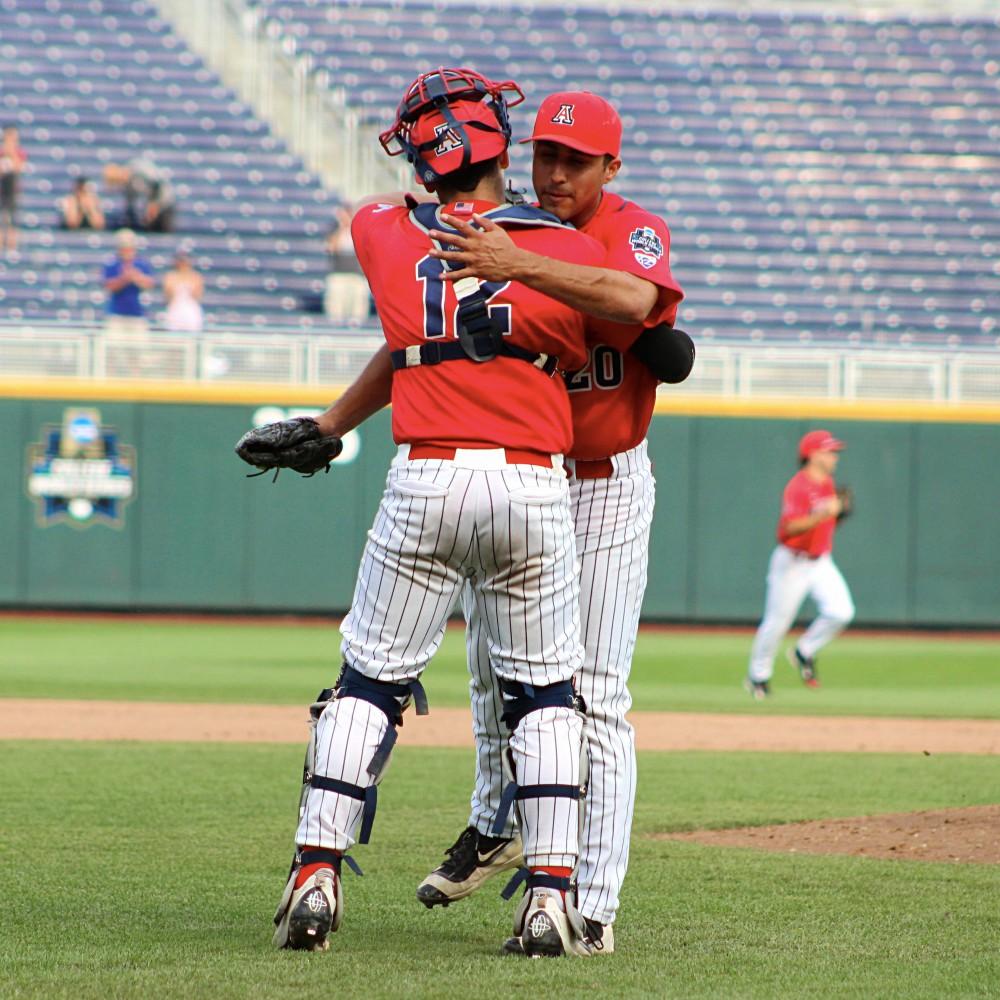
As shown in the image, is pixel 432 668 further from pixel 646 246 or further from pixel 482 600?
pixel 646 246

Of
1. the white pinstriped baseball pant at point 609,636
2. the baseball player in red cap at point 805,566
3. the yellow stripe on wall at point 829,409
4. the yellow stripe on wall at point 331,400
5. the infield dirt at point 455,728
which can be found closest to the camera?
the white pinstriped baseball pant at point 609,636

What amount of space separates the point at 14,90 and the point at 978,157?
1252 centimetres

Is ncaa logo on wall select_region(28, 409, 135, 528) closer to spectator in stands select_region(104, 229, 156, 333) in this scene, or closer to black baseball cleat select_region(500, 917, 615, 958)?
spectator in stands select_region(104, 229, 156, 333)

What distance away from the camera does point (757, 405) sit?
680 inches

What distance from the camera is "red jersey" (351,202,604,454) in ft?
12.4

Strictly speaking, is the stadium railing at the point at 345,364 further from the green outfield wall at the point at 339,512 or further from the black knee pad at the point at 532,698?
the black knee pad at the point at 532,698

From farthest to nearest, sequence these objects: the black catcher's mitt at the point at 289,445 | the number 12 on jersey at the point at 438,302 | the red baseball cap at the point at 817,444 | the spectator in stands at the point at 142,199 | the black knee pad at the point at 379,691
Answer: the spectator in stands at the point at 142,199, the red baseball cap at the point at 817,444, the black catcher's mitt at the point at 289,445, the black knee pad at the point at 379,691, the number 12 on jersey at the point at 438,302

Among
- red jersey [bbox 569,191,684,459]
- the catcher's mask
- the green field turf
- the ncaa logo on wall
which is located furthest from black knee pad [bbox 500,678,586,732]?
the ncaa logo on wall

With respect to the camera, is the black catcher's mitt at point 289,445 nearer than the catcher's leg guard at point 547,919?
No

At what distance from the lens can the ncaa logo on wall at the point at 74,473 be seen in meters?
16.8

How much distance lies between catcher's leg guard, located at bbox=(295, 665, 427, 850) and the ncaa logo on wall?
1346cm

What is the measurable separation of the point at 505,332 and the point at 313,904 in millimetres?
1302

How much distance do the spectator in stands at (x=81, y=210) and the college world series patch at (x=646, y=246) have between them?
55.1ft

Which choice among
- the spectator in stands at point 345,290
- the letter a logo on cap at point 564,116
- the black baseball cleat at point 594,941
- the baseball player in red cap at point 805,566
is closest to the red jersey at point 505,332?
the letter a logo on cap at point 564,116
